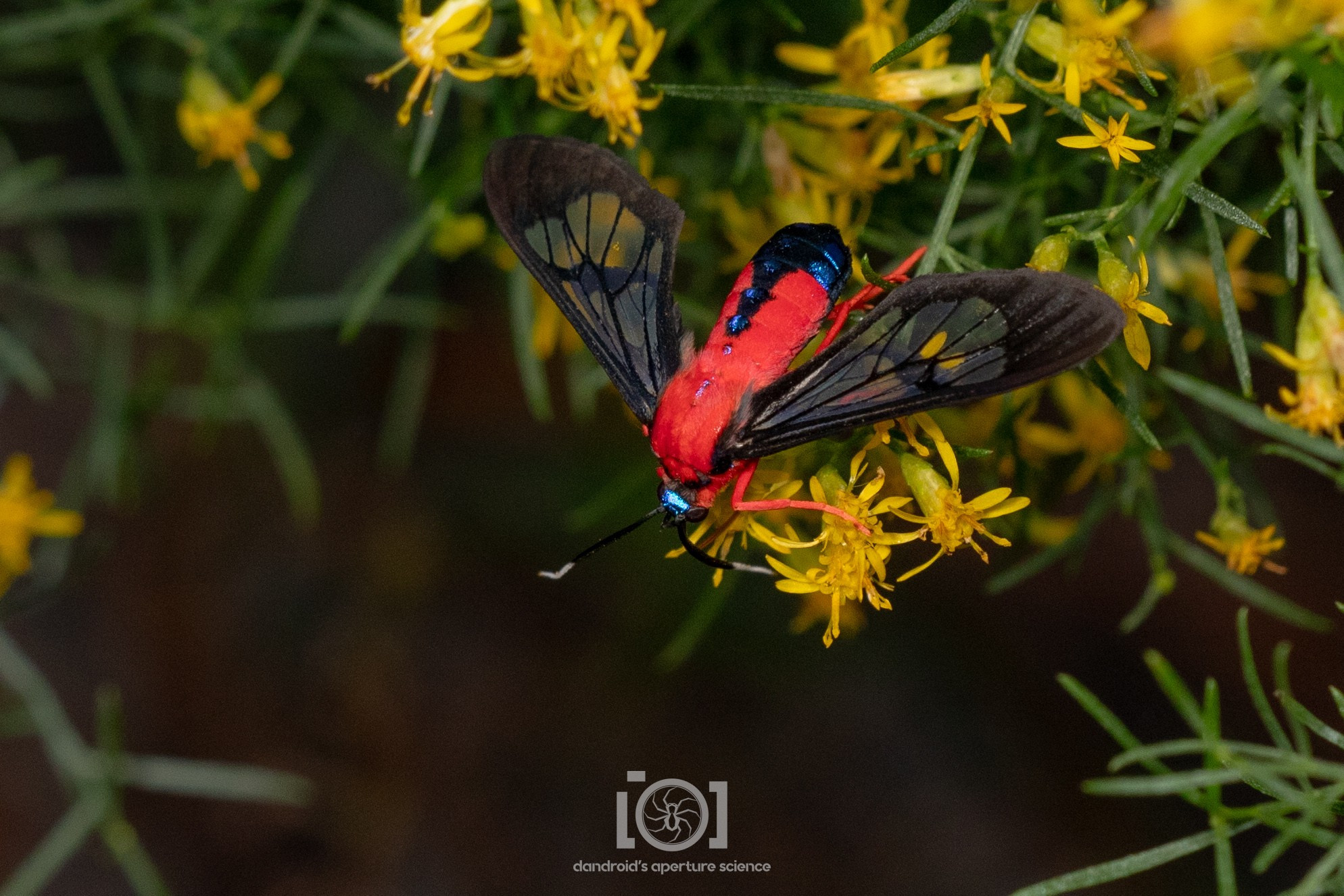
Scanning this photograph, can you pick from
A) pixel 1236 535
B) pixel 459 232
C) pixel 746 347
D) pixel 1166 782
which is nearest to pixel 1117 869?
pixel 1166 782

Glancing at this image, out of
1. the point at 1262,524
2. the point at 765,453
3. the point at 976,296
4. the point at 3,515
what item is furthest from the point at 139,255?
the point at 1262,524

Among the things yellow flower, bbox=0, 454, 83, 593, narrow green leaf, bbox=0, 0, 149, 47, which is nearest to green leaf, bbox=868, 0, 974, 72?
narrow green leaf, bbox=0, 0, 149, 47

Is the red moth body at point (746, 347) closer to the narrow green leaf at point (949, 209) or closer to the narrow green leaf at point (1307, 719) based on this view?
the narrow green leaf at point (949, 209)

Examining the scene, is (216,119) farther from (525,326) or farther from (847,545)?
(847,545)

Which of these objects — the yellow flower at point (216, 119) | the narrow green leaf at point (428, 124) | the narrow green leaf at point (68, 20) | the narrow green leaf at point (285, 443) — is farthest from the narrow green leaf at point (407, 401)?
the narrow green leaf at point (428, 124)

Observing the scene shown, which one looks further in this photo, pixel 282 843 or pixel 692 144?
pixel 282 843

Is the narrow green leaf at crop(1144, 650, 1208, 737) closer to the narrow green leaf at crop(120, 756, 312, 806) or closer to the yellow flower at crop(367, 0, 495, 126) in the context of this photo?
the yellow flower at crop(367, 0, 495, 126)

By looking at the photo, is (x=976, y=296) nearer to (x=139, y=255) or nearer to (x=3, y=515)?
(x=3, y=515)
